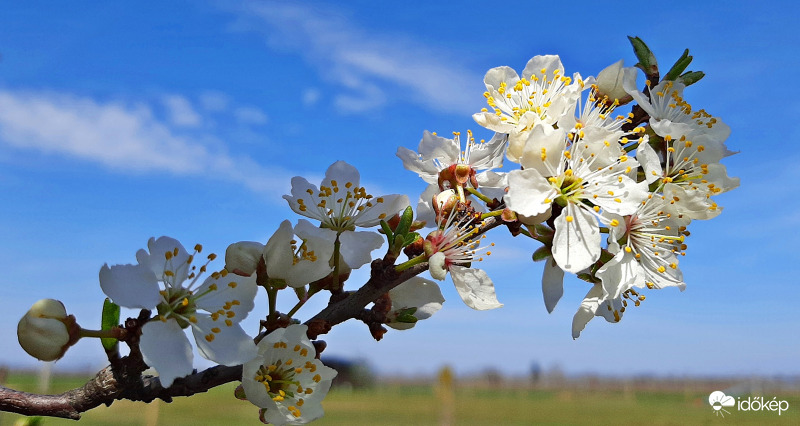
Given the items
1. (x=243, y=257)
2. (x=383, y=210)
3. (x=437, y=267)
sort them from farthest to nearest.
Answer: (x=383, y=210)
(x=243, y=257)
(x=437, y=267)

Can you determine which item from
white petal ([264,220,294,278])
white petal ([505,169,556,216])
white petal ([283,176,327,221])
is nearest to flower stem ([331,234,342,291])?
white petal ([264,220,294,278])

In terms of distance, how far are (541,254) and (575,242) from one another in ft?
0.37

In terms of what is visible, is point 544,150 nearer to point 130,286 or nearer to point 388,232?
point 388,232

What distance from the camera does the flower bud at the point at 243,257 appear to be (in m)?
1.53

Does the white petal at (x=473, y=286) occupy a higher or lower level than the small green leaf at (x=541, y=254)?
lower

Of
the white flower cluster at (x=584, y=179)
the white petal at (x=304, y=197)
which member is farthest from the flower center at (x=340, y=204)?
the white flower cluster at (x=584, y=179)

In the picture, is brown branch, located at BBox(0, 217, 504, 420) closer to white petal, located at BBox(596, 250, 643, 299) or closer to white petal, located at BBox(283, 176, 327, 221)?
white petal, located at BBox(283, 176, 327, 221)

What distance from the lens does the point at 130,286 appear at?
4.39ft

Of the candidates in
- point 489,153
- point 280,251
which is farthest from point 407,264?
point 489,153

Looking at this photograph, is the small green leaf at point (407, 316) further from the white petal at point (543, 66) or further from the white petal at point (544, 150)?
the white petal at point (543, 66)

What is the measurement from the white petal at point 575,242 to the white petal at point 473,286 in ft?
0.67

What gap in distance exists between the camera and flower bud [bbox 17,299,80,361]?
1.31 metres

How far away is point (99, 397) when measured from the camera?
139cm

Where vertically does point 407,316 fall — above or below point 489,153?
below
